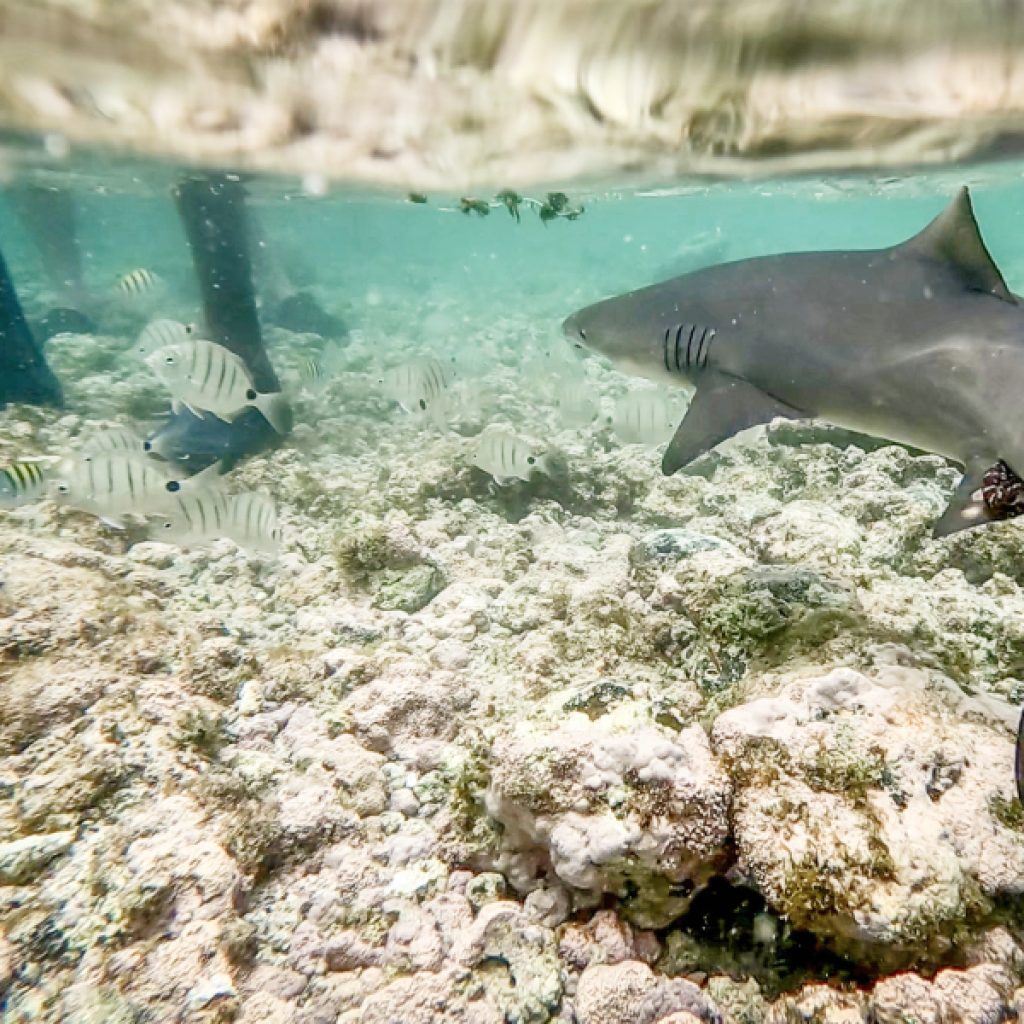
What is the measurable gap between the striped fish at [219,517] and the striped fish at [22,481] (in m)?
1.28

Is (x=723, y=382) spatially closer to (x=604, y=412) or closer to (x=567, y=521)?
(x=567, y=521)

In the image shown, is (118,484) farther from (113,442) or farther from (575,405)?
(575,405)

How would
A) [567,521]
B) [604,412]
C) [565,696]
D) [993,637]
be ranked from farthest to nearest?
[604,412], [567,521], [993,637], [565,696]

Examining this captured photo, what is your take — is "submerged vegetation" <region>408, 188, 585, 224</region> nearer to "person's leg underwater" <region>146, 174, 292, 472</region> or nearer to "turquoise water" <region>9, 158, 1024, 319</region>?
"turquoise water" <region>9, 158, 1024, 319</region>

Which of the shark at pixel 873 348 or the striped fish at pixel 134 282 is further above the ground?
the shark at pixel 873 348

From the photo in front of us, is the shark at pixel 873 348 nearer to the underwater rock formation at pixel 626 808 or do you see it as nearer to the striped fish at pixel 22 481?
the underwater rock formation at pixel 626 808

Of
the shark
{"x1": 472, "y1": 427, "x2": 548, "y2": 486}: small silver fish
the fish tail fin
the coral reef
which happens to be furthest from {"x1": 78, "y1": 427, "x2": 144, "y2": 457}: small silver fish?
the shark

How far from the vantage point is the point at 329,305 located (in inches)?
1233

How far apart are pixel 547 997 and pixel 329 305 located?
3220 cm

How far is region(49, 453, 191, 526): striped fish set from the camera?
510cm

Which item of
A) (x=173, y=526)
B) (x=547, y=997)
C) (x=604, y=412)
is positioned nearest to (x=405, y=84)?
(x=173, y=526)

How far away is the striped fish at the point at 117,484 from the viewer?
5.10 metres

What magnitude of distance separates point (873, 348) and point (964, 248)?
0.59 m

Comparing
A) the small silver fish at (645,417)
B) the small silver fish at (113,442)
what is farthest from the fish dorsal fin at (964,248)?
the small silver fish at (113,442)
